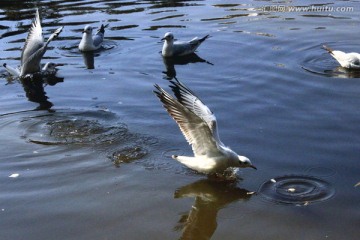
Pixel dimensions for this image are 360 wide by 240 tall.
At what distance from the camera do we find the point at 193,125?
7363mm

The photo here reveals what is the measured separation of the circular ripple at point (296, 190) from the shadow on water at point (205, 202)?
0.28 m

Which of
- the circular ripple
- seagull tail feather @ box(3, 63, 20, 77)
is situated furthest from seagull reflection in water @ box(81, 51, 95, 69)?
the circular ripple

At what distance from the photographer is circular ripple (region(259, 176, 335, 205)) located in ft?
22.9

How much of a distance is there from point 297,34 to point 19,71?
6.39m

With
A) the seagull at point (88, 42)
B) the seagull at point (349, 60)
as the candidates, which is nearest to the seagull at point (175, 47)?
the seagull at point (88, 42)

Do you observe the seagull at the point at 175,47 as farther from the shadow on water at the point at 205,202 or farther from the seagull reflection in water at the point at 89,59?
the shadow on water at the point at 205,202

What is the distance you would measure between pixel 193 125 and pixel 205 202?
3.06 ft

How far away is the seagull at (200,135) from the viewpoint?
23.9 feet

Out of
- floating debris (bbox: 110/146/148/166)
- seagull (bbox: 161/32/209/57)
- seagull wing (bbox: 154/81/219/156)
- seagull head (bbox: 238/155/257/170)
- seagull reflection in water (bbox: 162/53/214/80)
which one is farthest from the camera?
seagull (bbox: 161/32/209/57)

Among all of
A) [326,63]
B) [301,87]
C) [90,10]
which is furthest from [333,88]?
[90,10]

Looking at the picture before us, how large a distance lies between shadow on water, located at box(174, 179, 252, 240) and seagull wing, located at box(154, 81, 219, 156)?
0.44 meters

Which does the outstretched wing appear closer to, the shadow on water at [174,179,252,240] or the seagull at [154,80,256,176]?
the seagull at [154,80,256,176]

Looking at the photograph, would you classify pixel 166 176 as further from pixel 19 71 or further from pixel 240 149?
pixel 19 71

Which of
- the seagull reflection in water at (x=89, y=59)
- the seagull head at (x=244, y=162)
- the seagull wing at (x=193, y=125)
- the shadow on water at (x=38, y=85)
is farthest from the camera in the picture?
the seagull reflection in water at (x=89, y=59)
